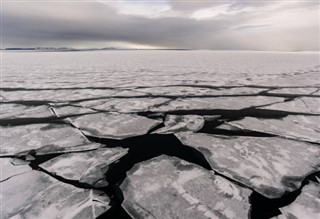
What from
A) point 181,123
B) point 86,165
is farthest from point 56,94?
point 86,165

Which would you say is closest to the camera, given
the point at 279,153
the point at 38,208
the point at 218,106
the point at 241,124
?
the point at 38,208

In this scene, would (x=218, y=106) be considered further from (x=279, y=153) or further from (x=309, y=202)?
(x=309, y=202)

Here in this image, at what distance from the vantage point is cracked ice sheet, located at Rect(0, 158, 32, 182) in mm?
1709

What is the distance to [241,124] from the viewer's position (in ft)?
8.83

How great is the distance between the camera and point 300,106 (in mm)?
3467

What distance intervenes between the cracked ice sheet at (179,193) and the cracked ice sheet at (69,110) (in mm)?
1805

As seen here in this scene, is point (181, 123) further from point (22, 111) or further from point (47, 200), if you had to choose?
point (22, 111)

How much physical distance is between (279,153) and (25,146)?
2238 millimetres

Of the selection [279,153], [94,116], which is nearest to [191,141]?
[279,153]

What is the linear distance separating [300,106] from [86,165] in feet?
10.2

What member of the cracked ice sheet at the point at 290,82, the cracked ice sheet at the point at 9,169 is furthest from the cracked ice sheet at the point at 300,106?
the cracked ice sheet at the point at 9,169

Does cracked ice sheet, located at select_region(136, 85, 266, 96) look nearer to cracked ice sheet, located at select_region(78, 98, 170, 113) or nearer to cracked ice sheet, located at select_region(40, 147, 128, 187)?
cracked ice sheet, located at select_region(78, 98, 170, 113)

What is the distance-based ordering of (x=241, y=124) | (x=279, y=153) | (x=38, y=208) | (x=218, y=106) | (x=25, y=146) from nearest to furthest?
(x=38, y=208) < (x=279, y=153) < (x=25, y=146) < (x=241, y=124) < (x=218, y=106)

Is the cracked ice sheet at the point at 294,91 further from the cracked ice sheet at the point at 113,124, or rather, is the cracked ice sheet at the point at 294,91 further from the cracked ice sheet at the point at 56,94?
the cracked ice sheet at the point at 56,94
